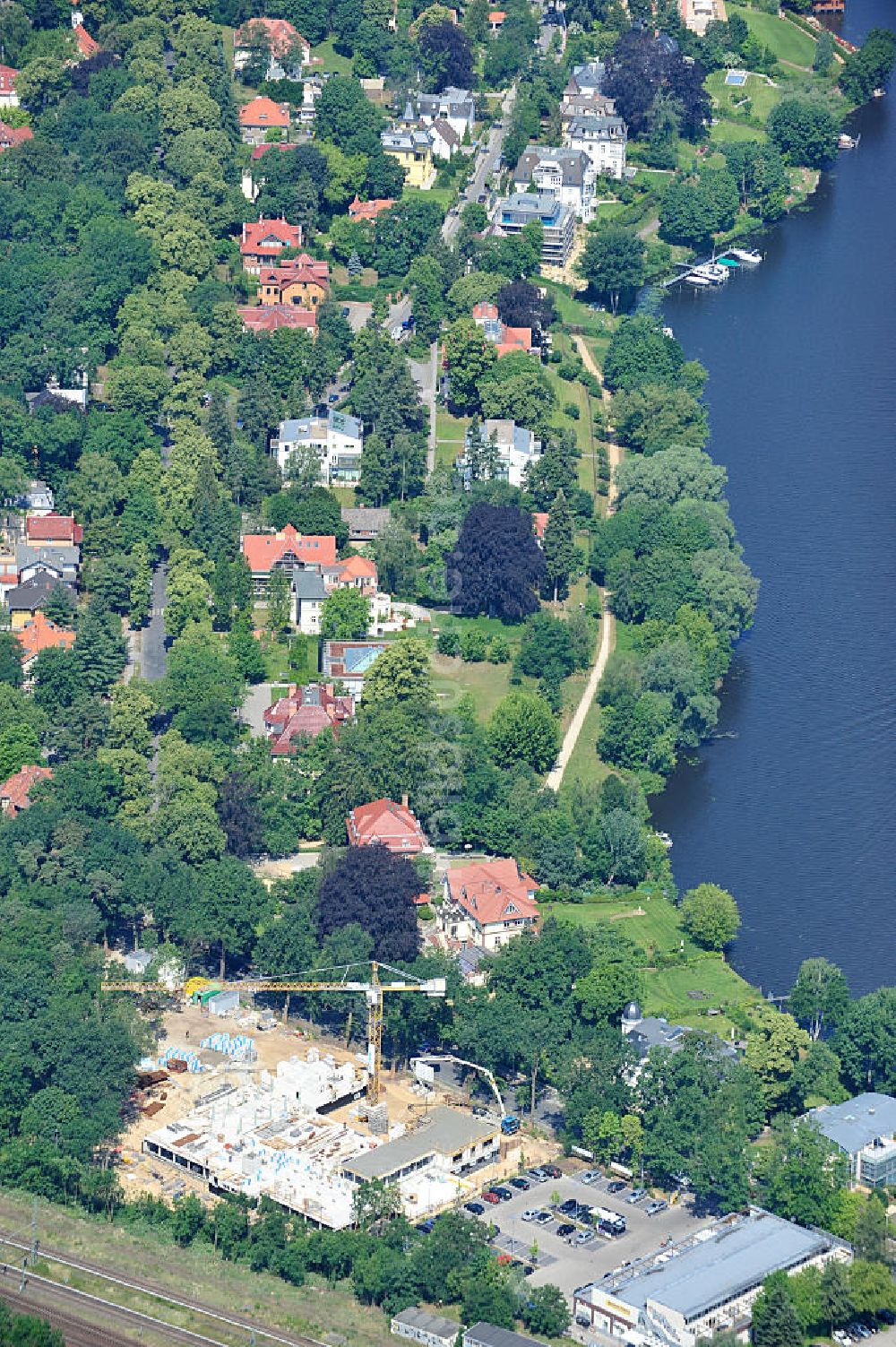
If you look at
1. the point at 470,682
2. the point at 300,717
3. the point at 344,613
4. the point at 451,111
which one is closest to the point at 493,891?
the point at 300,717

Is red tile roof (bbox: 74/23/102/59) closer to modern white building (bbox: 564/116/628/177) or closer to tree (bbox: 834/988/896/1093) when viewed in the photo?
modern white building (bbox: 564/116/628/177)

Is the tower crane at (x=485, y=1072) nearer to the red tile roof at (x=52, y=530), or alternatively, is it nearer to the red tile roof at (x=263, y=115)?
the red tile roof at (x=52, y=530)

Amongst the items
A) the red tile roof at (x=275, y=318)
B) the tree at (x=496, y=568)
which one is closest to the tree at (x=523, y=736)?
the tree at (x=496, y=568)

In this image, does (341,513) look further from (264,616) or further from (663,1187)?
(663,1187)

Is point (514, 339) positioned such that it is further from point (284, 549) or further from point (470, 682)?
point (470, 682)

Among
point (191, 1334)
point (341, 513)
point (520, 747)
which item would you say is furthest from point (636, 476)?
point (191, 1334)

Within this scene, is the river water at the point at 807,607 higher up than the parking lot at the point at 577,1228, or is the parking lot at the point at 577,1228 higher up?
the river water at the point at 807,607
